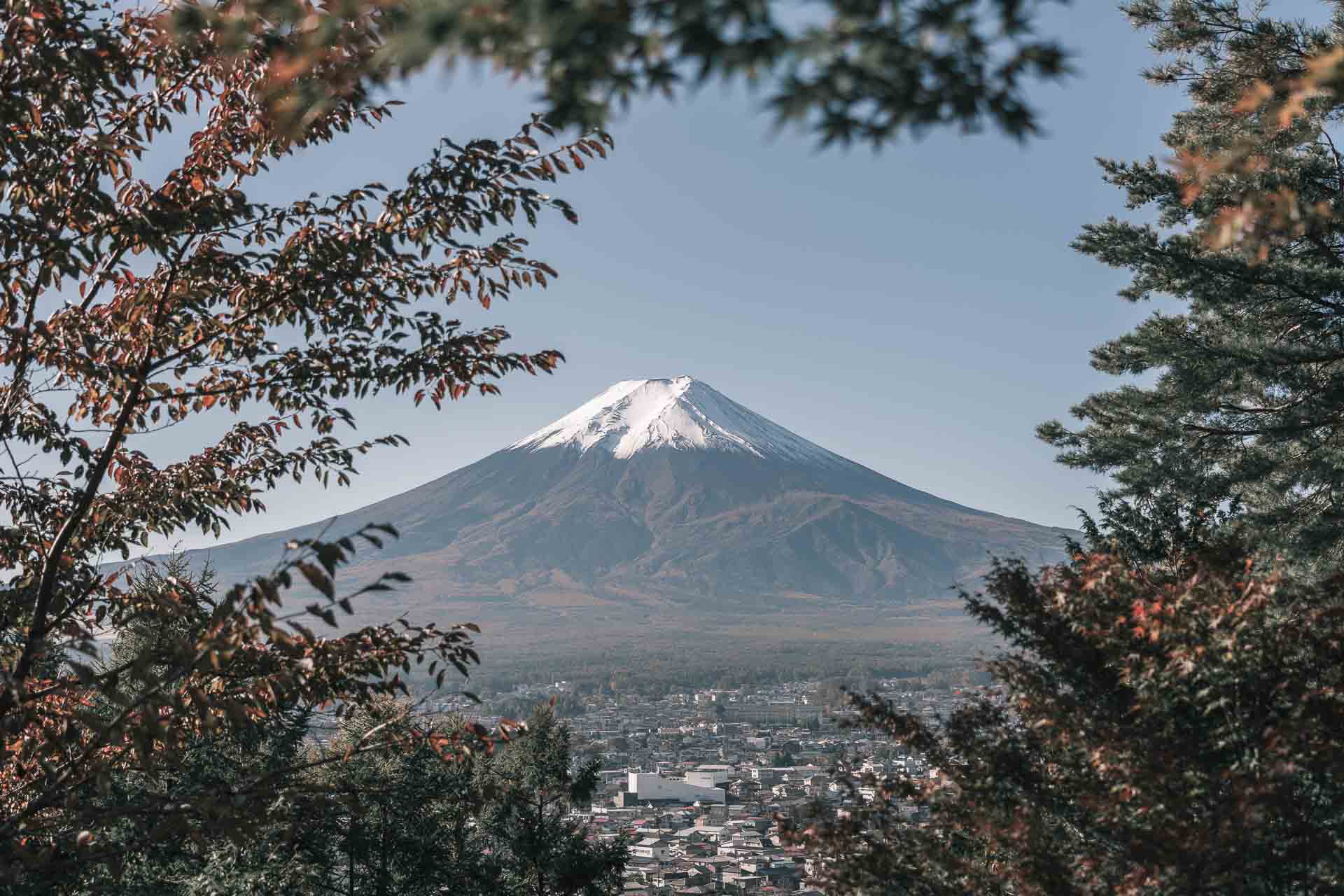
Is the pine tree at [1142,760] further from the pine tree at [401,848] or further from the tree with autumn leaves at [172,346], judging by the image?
the pine tree at [401,848]

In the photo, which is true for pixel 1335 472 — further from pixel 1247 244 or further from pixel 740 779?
pixel 740 779

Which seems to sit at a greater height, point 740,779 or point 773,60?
point 773,60

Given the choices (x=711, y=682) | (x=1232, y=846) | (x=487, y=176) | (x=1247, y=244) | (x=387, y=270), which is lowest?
(x=711, y=682)

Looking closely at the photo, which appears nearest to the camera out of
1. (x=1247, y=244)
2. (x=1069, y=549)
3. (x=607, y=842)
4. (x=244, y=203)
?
(x=1247, y=244)

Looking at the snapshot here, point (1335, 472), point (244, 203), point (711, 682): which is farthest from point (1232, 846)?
point (711, 682)

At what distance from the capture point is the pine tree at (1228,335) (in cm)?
1150

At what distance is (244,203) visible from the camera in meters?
4.92

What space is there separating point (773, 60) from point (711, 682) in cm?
10861

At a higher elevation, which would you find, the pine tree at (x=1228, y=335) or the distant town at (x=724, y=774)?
the pine tree at (x=1228, y=335)

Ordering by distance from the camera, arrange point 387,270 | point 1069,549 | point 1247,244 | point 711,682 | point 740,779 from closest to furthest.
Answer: point 1247,244, point 387,270, point 1069,549, point 740,779, point 711,682

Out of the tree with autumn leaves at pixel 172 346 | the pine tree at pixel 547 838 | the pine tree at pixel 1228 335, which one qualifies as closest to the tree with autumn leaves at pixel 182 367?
the tree with autumn leaves at pixel 172 346

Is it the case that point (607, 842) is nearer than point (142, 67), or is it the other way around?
point (142, 67)

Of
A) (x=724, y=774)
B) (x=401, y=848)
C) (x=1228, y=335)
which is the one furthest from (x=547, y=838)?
(x=724, y=774)

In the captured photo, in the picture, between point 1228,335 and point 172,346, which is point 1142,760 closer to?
point 172,346
